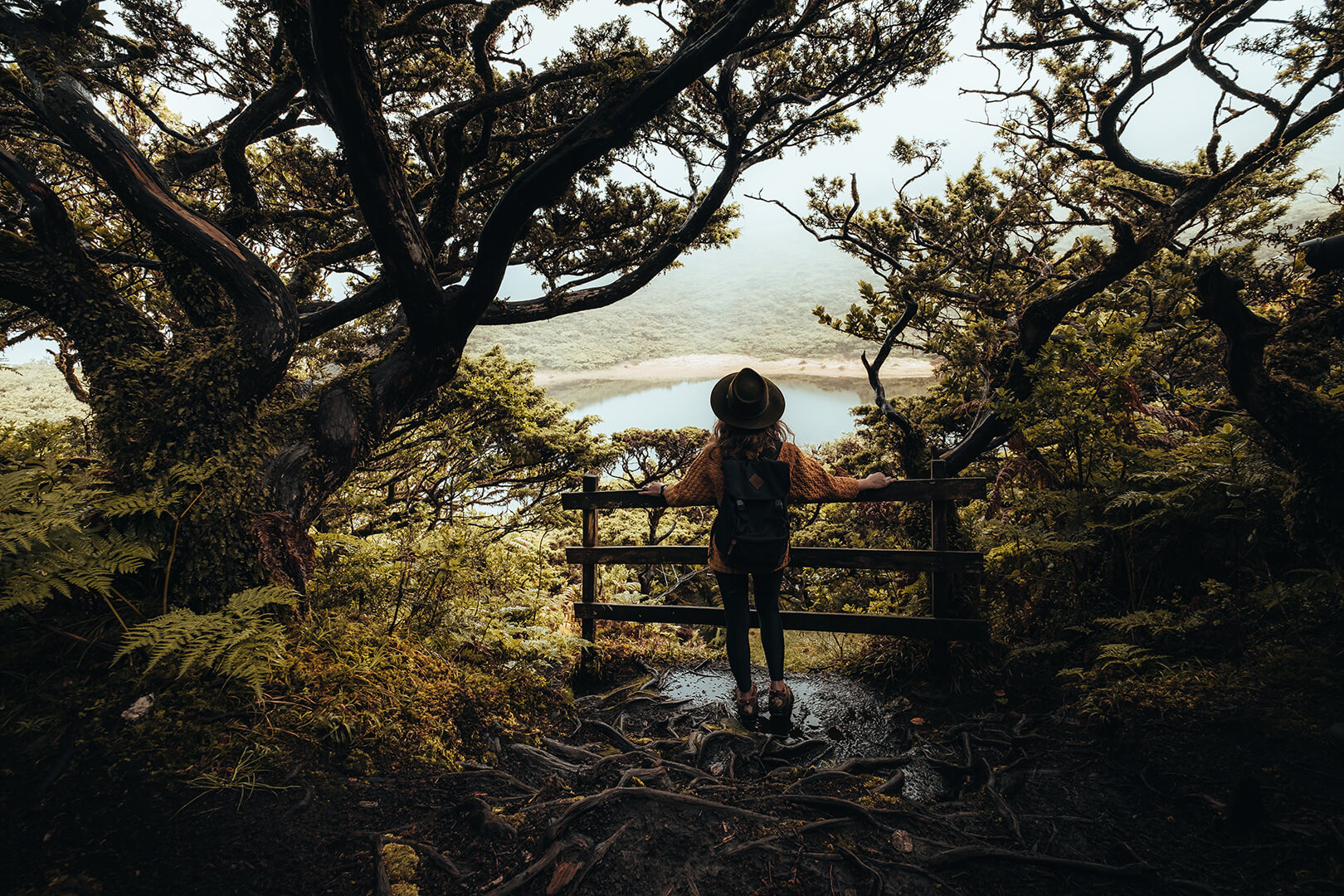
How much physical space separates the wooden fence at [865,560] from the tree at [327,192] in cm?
221

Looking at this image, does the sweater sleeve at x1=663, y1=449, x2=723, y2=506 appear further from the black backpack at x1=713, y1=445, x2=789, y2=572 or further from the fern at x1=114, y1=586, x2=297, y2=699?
the fern at x1=114, y1=586, x2=297, y2=699

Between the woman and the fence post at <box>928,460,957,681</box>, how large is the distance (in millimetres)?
909

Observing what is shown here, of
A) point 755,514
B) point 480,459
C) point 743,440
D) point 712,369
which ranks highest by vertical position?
→ point 712,369

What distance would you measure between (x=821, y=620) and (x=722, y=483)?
1663 millimetres

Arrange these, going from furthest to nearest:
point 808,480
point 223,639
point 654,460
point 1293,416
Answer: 1. point 654,460
2. point 808,480
3. point 1293,416
4. point 223,639

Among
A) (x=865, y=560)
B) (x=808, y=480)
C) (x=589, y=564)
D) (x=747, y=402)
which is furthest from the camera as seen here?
(x=589, y=564)

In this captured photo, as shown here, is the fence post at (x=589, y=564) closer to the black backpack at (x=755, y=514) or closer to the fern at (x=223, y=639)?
the black backpack at (x=755, y=514)

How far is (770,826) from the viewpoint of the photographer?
2529 millimetres

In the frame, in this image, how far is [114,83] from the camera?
213 inches

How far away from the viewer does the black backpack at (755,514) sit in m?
3.53

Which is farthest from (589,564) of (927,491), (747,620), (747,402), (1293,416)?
(1293,416)

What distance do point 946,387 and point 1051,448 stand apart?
2720mm

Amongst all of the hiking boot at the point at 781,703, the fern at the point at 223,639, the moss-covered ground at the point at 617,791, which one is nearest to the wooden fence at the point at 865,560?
the hiking boot at the point at 781,703

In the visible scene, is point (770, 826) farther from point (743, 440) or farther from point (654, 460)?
point (654, 460)
